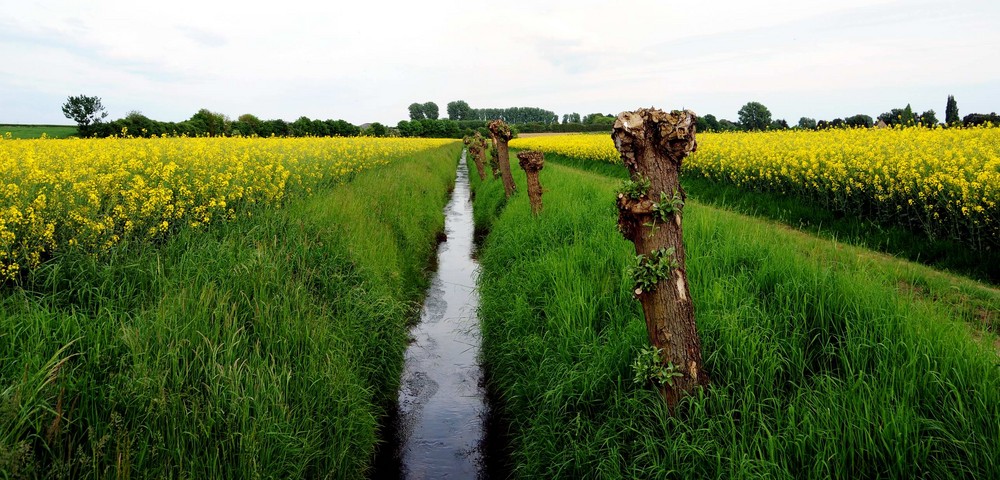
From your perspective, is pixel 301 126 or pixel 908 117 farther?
pixel 301 126

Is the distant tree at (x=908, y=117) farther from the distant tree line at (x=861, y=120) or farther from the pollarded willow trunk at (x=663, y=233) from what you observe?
the pollarded willow trunk at (x=663, y=233)

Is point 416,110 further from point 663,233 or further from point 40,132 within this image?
point 663,233

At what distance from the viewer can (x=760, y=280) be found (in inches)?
183

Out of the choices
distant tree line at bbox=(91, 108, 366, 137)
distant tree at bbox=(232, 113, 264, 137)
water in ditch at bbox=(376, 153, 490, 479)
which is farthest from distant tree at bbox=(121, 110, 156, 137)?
water in ditch at bbox=(376, 153, 490, 479)

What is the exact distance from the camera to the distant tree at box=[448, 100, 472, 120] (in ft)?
462

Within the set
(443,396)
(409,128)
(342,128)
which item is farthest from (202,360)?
(409,128)

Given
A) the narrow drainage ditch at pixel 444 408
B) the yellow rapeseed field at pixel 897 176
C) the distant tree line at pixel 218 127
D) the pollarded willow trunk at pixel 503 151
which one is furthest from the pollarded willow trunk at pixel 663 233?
the distant tree line at pixel 218 127

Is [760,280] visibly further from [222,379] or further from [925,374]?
[222,379]

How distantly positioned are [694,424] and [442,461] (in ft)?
7.60

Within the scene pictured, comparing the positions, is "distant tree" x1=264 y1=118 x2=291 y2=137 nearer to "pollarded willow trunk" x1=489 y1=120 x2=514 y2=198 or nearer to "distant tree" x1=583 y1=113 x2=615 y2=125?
"pollarded willow trunk" x1=489 y1=120 x2=514 y2=198

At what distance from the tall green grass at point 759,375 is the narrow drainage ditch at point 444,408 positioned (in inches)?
12.4

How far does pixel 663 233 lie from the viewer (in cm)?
341

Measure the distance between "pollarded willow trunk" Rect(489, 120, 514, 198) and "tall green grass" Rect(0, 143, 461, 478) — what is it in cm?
757

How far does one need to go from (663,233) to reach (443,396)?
3297 mm
